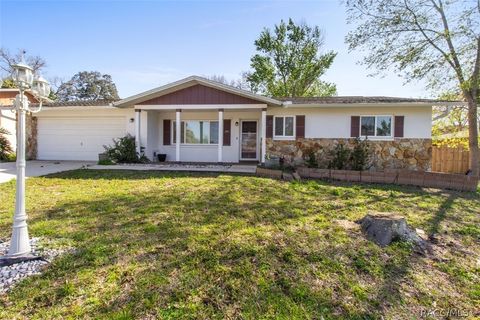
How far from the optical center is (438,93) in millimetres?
11469

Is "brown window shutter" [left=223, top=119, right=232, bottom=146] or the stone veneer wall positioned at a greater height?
"brown window shutter" [left=223, top=119, right=232, bottom=146]

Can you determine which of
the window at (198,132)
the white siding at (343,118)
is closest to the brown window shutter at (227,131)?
the window at (198,132)

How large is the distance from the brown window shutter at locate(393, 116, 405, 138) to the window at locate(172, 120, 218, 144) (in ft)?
26.4

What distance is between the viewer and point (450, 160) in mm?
14195

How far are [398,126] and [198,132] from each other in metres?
9.04

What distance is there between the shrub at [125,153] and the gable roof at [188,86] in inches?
67.1

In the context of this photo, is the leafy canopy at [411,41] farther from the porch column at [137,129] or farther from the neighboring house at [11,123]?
the neighboring house at [11,123]

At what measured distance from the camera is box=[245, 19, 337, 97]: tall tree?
25.7 m

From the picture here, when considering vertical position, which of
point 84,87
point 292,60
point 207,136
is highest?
point 84,87

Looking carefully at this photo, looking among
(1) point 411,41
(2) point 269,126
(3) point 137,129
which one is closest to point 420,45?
(1) point 411,41

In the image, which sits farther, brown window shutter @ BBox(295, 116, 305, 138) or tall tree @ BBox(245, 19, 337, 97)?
tall tree @ BBox(245, 19, 337, 97)

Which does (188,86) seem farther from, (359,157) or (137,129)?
(359,157)

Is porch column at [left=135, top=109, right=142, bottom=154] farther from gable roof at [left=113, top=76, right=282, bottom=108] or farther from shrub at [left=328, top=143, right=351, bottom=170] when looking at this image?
shrub at [left=328, top=143, right=351, bottom=170]

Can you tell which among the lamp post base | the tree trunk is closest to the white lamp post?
the lamp post base
